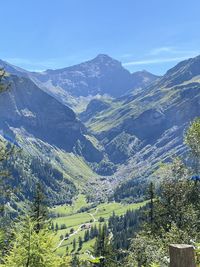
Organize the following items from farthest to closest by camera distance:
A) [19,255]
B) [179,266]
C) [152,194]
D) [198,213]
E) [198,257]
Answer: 1. [152,194]
2. [198,213]
3. [19,255]
4. [198,257]
5. [179,266]

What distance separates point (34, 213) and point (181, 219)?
1969cm

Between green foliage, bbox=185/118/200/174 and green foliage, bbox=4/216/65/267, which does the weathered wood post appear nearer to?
green foliage, bbox=4/216/65/267

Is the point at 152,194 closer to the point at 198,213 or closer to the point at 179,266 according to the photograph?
the point at 198,213

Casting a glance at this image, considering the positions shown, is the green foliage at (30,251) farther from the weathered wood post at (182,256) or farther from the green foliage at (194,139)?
the green foliage at (194,139)

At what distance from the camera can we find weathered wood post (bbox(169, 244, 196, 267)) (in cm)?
811

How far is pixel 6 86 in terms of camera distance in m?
37.3

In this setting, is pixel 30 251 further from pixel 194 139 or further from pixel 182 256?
pixel 194 139

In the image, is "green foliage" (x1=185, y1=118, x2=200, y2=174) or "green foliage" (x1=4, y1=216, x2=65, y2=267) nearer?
"green foliage" (x1=4, y1=216, x2=65, y2=267)

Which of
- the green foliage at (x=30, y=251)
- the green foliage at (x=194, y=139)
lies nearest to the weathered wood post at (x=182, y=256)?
the green foliage at (x=30, y=251)

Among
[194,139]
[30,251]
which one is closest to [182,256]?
[30,251]

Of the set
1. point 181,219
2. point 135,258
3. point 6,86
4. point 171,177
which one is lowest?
point 135,258

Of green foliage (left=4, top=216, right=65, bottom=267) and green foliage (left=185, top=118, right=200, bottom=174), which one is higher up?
green foliage (left=185, top=118, right=200, bottom=174)

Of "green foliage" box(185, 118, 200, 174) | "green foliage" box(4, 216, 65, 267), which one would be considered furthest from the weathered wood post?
"green foliage" box(185, 118, 200, 174)

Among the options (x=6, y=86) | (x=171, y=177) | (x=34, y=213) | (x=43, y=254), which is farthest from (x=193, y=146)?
(x=43, y=254)
